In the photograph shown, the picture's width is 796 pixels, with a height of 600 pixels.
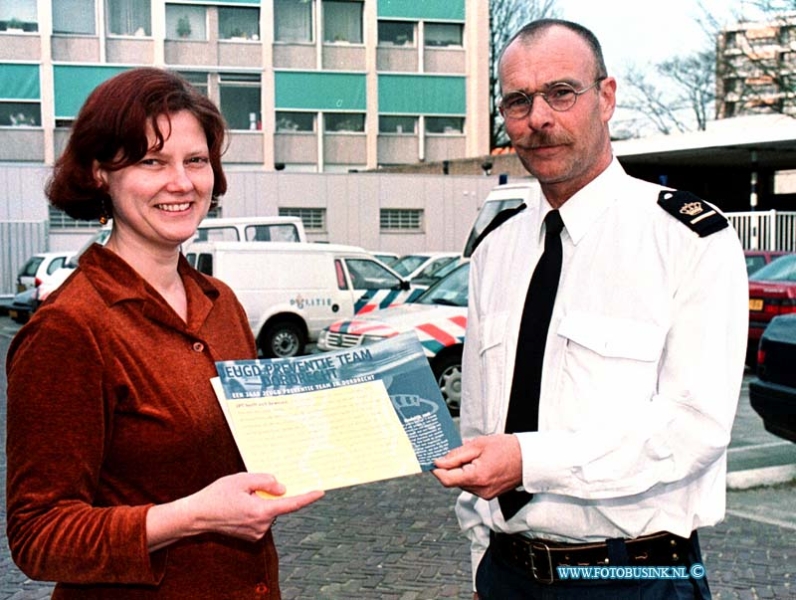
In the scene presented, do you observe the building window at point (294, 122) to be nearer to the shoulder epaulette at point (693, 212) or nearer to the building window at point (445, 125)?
the building window at point (445, 125)

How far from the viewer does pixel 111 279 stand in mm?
2180

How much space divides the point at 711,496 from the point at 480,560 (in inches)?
25.3

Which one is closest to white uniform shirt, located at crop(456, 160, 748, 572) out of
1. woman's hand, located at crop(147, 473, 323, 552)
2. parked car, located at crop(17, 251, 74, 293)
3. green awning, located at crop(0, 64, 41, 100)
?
woman's hand, located at crop(147, 473, 323, 552)

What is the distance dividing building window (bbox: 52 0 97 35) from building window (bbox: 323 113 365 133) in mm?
8902

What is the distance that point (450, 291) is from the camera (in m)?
11.7

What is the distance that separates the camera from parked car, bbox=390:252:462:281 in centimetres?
2193

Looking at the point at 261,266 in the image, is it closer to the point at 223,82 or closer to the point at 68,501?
the point at 68,501

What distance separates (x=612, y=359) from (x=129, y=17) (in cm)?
3698

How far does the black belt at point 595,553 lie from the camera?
7.79ft

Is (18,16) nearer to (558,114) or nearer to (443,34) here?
(443,34)

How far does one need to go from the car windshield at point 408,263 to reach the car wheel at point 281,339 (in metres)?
6.97

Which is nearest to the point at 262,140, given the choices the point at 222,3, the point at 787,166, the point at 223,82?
the point at 223,82

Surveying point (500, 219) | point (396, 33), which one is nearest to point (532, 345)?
point (500, 219)

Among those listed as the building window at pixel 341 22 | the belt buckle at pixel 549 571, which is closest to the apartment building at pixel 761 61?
the building window at pixel 341 22
